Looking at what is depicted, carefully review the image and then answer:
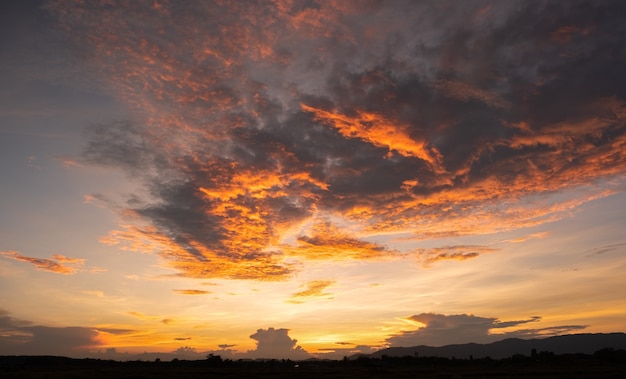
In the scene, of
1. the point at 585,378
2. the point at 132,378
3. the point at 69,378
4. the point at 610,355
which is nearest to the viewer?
the point at 585,378

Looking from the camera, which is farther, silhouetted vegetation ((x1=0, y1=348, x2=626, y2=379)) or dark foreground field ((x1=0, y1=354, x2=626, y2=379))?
silhouetted vegetation ((x1=0, y1=348, x2=626, y2=379))

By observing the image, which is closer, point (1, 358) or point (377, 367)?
point (377, 367)

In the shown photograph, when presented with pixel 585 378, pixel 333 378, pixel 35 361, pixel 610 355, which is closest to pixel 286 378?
pixel 333 378

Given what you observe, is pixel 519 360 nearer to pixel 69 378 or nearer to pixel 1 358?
pixel 69 378

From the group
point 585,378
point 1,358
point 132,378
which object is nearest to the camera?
point 585,378

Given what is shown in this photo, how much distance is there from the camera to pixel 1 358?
15038 cm

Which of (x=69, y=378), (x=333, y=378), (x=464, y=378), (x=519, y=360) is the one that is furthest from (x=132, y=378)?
(x=519, y=360)

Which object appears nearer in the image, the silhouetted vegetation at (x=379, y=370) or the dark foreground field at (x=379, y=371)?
the dark foreground field at (x=379, y=371)

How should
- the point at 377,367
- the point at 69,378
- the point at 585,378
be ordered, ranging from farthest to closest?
the point at 377,367 < the point at 69,378 < the point at 585,378

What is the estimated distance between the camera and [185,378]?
63.8 metres

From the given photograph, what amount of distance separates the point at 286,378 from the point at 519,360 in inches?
3111

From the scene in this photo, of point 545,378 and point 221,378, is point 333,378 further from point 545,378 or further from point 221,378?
point 545,378

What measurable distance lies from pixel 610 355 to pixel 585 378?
231ft

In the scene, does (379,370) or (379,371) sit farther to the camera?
(379,370)
